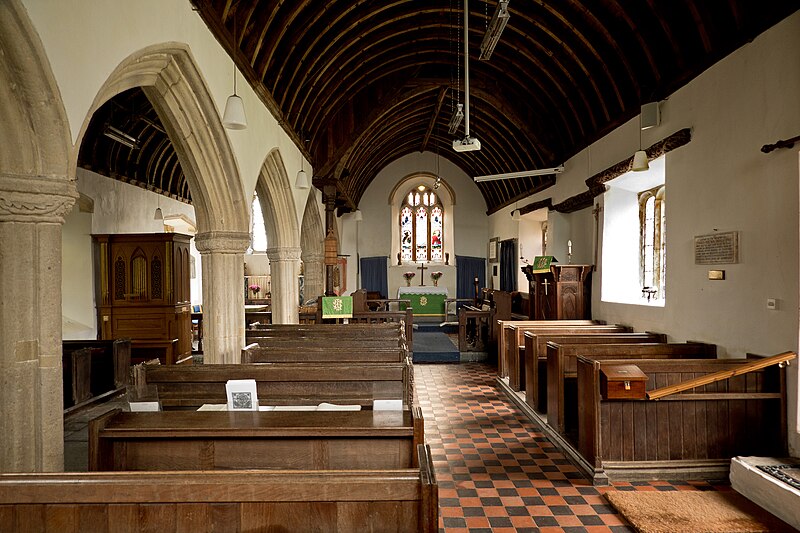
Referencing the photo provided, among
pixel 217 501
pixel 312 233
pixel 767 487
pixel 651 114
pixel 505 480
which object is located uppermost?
pixel 651 114

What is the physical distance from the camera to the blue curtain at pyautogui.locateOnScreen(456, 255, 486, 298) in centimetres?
1708

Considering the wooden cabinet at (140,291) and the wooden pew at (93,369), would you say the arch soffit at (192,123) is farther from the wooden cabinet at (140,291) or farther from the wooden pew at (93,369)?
the wooden cabinet at (140,291)

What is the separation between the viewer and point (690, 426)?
4.21 m

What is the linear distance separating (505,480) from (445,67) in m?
7.59

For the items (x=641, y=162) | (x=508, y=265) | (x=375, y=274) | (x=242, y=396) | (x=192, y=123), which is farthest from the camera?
(x=375, y=274)

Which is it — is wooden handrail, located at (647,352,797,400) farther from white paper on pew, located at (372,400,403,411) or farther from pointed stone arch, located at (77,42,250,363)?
pointed stone arch, located at (77,42,250,363)

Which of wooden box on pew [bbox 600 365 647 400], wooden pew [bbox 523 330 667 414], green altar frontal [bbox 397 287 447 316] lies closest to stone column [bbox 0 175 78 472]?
wooden box on pew [bbox 600 365 647 400]

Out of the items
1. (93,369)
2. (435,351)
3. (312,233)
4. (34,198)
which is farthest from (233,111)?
(312,233)

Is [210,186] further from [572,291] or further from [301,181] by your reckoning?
[572,291]

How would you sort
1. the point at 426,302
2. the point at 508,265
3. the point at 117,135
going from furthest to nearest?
the point at 426,302 → the point at 508,265 → the point at 117,135

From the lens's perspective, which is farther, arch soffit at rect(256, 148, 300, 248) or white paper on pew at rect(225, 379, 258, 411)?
arch soffit at rect(256, 148, 300, 248)

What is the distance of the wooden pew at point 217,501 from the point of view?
1.66 meters

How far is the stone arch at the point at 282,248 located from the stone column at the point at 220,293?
2621 millimetres

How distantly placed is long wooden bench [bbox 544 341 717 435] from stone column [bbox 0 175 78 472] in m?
3.83
